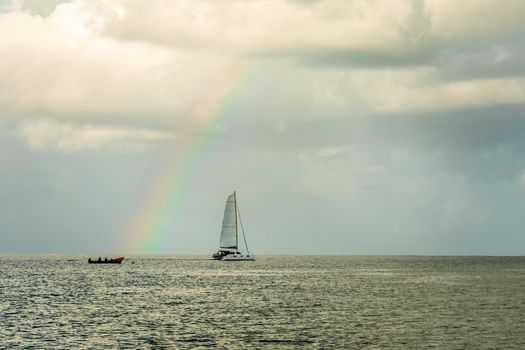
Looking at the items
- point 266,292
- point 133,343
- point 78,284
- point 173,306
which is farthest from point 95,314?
point 78,284

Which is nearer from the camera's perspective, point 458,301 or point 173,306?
point 173,306

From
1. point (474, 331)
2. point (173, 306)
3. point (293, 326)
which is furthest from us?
point (173, 306)

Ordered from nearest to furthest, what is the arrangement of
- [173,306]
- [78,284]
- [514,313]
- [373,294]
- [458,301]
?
[514,313] < [173,306] < [458,301] < [373,294] < [78,284]

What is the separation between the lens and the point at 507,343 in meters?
64.1

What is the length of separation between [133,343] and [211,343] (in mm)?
7249

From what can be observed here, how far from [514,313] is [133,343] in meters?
50.3

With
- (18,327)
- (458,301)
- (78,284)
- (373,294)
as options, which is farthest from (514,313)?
(78,284)

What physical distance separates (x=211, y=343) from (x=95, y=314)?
29.0m

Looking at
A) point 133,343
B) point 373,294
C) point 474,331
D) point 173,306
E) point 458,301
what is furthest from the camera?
point 373,294

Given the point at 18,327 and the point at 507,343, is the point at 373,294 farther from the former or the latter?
the point at 18,327

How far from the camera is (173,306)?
9894 cm

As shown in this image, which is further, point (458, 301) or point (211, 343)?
point (458, 301)

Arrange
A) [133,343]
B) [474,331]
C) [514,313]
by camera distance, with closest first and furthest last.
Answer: [133,343] → [474,331] → [514,313]

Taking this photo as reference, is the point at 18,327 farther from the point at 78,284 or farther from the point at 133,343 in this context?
the point at 78,284
